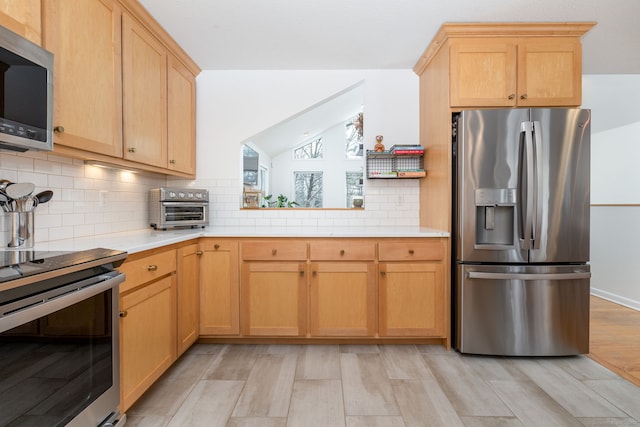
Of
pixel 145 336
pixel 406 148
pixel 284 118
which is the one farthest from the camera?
pixel 284 118

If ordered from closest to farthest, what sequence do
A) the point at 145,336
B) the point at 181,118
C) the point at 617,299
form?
the point at 145,336 < the point at 181,118 < the point at 617,299

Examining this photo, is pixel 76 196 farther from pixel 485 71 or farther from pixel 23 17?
pixel 485 71

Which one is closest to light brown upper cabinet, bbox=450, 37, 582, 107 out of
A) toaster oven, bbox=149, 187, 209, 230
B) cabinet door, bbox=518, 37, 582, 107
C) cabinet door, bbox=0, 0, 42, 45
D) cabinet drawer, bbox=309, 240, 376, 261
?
cabinet door, bbox=518, 37, 582, 107

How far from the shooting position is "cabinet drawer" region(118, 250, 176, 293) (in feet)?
5.41

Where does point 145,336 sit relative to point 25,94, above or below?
below

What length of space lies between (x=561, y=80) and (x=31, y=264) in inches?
127

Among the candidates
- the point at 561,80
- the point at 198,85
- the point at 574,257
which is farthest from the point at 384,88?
the point at 574,257

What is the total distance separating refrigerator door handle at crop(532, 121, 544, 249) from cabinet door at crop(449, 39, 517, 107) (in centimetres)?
31

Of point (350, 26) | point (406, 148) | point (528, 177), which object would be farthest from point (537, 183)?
point (350, 26)

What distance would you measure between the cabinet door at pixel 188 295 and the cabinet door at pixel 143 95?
0.70 metres

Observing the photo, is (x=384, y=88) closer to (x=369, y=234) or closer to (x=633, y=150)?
(x=369, y=234)

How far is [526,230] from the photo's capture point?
2.28 m

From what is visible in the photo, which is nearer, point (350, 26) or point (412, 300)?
point (350, 26)

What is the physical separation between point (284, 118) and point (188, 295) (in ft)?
5.95
